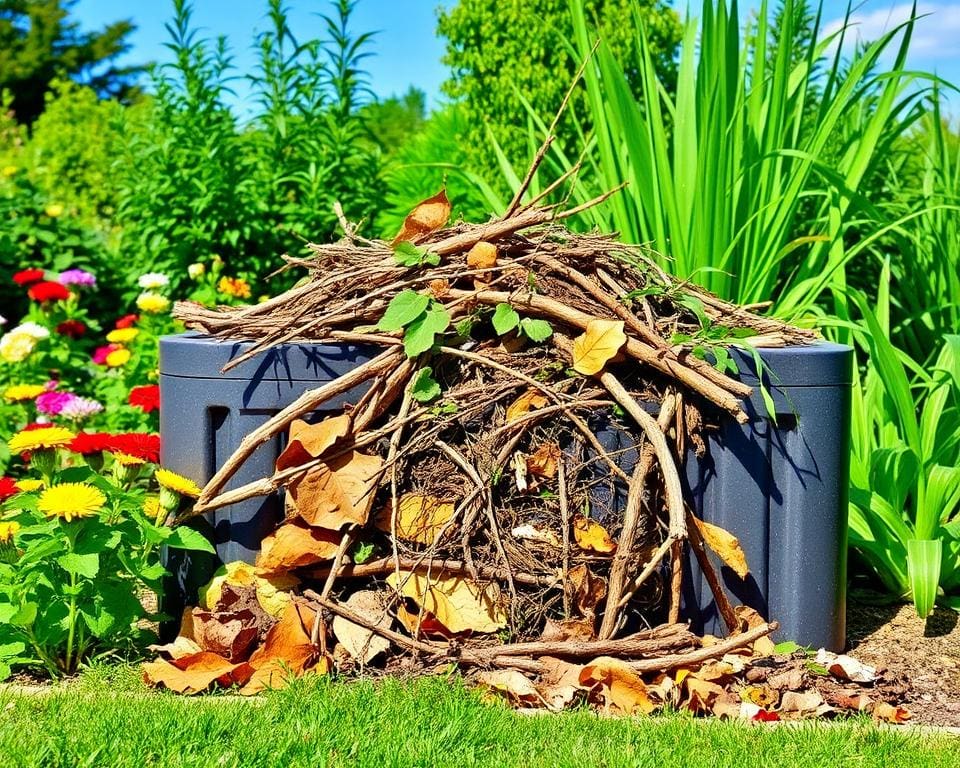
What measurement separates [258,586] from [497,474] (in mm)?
686

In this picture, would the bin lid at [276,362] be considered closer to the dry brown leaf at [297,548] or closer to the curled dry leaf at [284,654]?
the dry brown leaf at [297,548]

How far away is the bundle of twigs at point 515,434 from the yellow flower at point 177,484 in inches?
2.5

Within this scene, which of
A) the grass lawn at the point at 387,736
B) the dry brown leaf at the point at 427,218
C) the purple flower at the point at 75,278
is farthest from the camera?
the purple flower at the point at 75,278

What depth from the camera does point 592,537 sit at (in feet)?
8.99

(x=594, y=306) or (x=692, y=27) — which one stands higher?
(x=692, y=27)

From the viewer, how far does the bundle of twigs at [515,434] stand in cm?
272

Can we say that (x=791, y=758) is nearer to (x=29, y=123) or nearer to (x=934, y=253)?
(x=934, y=253)

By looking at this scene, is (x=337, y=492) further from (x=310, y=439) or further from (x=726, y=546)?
(x=726, y=546)

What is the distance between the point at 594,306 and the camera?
9.73 feet

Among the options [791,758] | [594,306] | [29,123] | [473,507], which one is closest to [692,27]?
[594,306]

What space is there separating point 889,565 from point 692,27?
A: 220 centimetres

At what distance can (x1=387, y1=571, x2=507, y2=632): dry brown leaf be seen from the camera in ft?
8.96

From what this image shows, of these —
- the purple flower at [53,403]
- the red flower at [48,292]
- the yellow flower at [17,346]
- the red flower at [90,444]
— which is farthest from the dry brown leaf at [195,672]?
the red flower at [48,292]

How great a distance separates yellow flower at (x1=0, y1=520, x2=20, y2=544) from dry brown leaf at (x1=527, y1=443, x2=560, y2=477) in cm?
131
